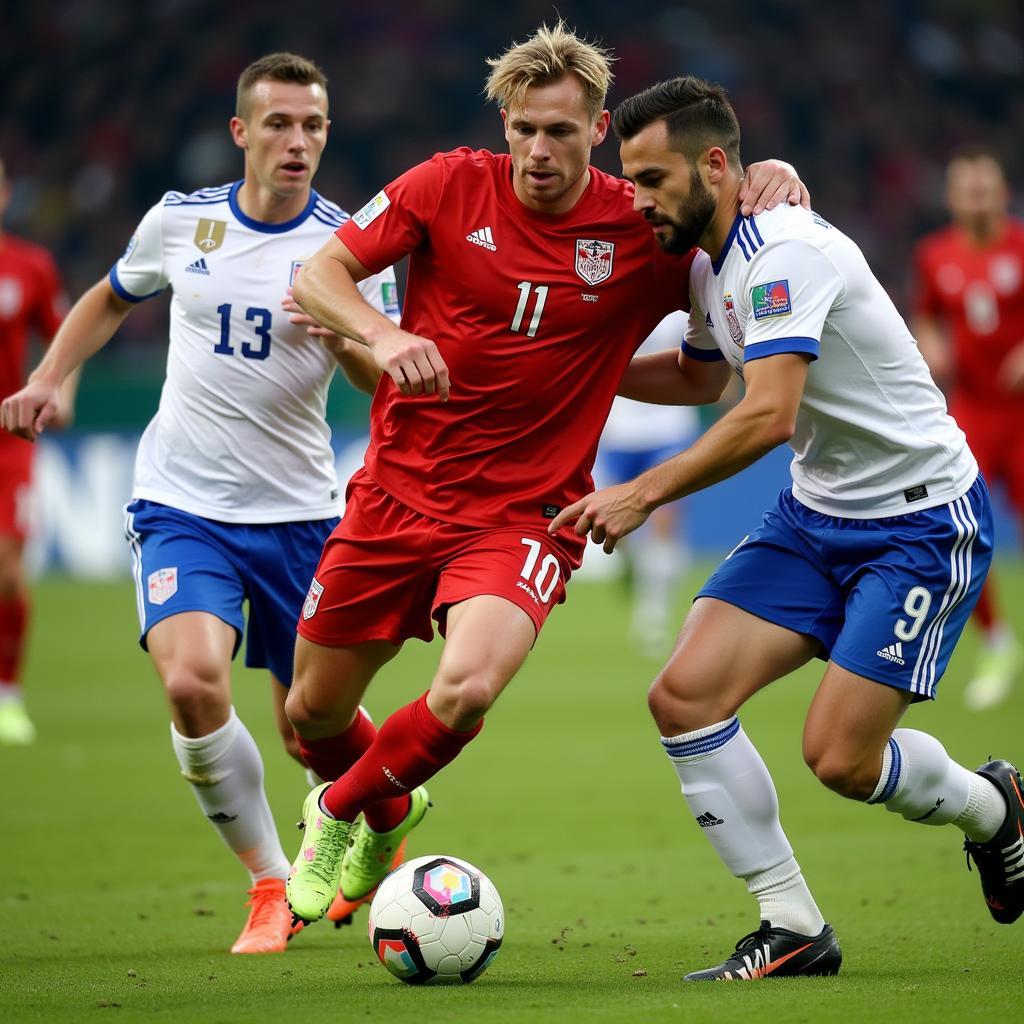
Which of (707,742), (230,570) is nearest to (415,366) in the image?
(707,742)

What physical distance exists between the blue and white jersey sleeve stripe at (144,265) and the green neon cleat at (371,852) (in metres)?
2.04

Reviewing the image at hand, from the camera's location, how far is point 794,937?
4.63 m

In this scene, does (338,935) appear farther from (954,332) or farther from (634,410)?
(634,410)

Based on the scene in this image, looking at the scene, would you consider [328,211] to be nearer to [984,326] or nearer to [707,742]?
[707,742]

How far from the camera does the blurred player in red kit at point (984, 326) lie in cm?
1057

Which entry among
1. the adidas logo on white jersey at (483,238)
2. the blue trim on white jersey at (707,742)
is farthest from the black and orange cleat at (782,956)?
the adidas logo on white jersey at (483,238)

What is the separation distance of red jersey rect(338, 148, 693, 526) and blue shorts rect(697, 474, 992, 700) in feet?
2.11

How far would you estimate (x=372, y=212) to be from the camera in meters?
4.96

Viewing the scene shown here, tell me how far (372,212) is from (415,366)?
2.30 ft

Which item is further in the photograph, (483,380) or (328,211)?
(328,211)

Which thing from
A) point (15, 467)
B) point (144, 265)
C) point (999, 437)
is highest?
point (144, 265)

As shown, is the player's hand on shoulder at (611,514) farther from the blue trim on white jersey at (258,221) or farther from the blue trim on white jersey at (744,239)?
the blue trim on white jersey at (258,221)

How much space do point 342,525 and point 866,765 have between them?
5.71 ft

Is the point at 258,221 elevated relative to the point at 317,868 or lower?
elevated
